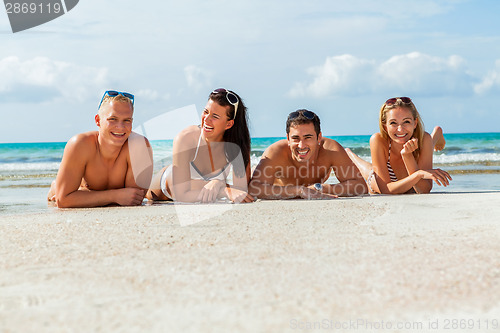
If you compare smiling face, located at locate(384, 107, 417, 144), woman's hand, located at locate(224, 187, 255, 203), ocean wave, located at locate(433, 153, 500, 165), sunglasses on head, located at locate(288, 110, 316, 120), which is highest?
sunglasses on head, located at locate(288, 110, 316, 120)

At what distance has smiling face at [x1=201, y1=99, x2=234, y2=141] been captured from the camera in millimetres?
5688

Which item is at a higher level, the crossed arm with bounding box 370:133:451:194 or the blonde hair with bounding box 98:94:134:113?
the blonde hair with bounding box 98:94:134:113

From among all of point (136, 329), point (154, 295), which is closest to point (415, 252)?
point (154, 295)

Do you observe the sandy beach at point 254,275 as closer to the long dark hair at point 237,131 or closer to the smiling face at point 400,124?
the long dark hair at point 237,131

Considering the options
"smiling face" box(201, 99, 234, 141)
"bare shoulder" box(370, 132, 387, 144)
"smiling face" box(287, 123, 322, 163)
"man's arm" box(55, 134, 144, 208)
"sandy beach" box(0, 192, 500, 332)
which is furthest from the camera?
"bare shoulder" box(370, 132, 387, 144)

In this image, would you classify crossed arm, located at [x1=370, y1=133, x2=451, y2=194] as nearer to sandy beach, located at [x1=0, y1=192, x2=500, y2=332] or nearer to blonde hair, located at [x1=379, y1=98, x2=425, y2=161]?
blonde hair, located at [x1=379, y1=98, x2=425, y2=161]

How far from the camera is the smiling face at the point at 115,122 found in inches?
219

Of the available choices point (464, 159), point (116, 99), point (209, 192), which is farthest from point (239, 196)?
point (464, 159)

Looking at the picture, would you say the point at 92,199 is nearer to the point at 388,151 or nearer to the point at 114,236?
the point at 114,236

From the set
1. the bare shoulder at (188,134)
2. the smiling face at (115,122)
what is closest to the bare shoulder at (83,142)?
the smiling face at (115,122)

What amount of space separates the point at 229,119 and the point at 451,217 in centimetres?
265

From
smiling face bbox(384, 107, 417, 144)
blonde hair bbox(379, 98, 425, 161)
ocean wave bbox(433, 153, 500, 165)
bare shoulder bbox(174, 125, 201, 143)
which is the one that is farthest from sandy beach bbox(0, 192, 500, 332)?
ocean wave bbox(433, 153, 500, 165)

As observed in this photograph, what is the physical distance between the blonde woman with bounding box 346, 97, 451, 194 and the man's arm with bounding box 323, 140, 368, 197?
53 cm

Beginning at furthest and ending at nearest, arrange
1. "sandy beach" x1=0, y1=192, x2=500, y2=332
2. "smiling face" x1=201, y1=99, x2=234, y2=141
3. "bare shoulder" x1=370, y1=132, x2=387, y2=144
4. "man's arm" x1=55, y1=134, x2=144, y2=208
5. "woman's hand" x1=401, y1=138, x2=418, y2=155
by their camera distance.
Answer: "bare shoulder" x1=370, y1=132, x2=387, y2=144, "woman's hand" x1=401, y1=138, x2=418, y2=155, "smiling face" x1=201, y1=99, x2=234, y2=141, "man's arm" x1=55, y1=134, x2=144, y2=208, "sandy beach" x1=0, y1=192, x2=500, y2=332
